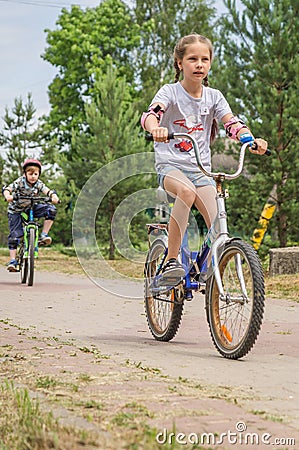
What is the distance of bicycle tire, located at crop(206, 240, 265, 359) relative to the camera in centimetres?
516

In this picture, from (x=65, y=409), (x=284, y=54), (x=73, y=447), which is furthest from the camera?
(x=284, y=54)

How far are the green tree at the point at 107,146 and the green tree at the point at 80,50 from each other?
2019cm

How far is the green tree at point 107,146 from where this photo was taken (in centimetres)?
2053

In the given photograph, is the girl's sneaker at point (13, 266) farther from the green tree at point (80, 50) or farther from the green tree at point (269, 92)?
the green tree at point (80, 50)

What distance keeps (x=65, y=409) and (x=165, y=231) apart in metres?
3.06

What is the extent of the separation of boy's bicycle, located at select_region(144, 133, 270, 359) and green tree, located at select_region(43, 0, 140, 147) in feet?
116

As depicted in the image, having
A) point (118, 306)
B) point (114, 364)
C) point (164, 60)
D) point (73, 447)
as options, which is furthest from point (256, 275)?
point (164, 60)

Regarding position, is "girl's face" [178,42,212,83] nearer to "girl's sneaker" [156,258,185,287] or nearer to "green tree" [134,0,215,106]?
"girl's sneaker" [156,258,185,287]

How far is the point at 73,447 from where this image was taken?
283 centimetres

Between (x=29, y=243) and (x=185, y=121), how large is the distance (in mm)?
6240

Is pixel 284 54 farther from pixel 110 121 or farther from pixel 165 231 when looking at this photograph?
pixel 165 231

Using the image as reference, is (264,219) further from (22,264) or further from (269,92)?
(22,264)

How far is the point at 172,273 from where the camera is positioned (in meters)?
5.97

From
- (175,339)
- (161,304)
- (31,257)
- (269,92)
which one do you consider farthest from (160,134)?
(269,92)
